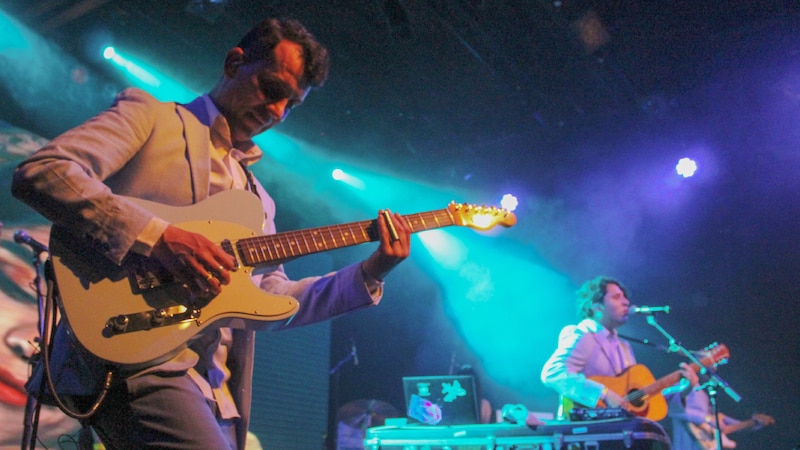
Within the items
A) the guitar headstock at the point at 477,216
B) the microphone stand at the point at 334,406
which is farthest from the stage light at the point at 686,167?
the guitar headstock at the point at 477,216

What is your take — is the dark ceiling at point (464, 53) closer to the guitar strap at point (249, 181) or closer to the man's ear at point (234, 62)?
the man's ear at point (234, 62)

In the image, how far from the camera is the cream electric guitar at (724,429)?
301 inches

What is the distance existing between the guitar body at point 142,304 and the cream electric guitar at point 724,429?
23.2 ft

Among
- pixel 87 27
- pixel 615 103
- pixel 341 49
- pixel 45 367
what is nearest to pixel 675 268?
pixel 615 103

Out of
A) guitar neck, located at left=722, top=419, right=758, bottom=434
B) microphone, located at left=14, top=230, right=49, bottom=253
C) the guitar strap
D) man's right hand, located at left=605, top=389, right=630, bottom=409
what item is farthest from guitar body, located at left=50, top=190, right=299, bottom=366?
guitar neck, located at left=722, top=419, right=758, bottom=434

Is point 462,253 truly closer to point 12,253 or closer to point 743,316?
point 743,316

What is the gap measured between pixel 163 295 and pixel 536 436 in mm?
3910

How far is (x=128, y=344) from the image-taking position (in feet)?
5.99

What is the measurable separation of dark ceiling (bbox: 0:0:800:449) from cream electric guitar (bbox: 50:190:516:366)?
16.3ft

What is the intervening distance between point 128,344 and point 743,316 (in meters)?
9.06

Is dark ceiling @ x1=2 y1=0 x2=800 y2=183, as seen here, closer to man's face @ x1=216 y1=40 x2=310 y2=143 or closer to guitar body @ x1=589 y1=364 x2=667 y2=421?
guitar body @ x1=589 y1=364 x2=667 y2=421

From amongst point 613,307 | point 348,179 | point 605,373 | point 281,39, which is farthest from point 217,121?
point 348,179

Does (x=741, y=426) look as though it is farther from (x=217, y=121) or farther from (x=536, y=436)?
(x=217, y=121)

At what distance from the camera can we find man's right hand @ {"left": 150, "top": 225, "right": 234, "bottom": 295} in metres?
1.95
